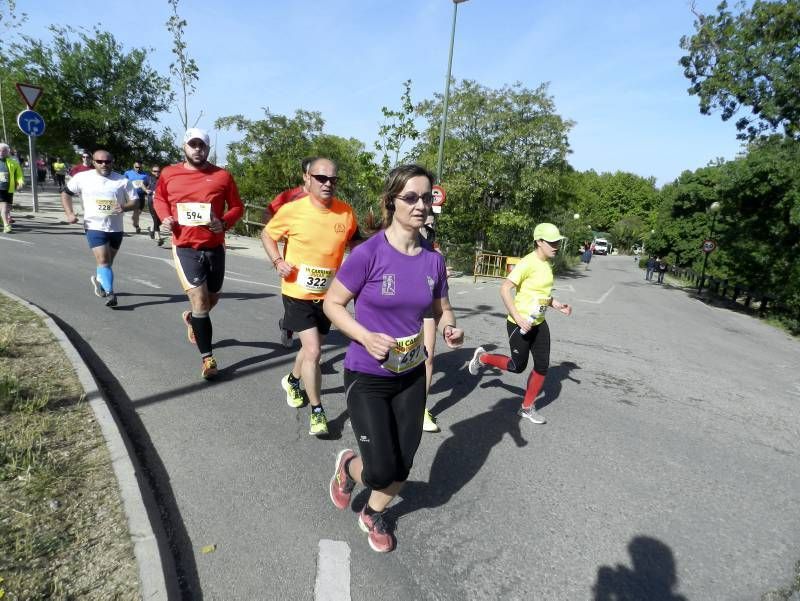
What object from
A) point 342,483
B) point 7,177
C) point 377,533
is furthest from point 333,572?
point 7,177

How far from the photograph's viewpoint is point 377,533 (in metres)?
2.59

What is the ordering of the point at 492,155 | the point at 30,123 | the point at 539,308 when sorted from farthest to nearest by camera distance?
the point at 492,155 → the point at 30,123 → the point at 539,308

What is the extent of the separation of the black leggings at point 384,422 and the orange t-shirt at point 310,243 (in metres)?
1.37

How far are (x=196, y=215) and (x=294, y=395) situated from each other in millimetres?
1904

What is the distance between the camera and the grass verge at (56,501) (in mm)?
2037

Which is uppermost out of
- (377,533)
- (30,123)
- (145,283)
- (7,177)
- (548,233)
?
(30,123)

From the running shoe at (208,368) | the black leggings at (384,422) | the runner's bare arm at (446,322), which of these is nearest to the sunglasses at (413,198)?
the runner's bare arm at (446,322)

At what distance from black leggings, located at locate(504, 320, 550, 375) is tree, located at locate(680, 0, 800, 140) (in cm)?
1876

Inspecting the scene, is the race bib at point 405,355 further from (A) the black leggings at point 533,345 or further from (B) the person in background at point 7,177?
(B) the person in background at point 7,177

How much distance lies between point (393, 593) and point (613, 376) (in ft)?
16.5

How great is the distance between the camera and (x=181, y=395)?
4.29 meters

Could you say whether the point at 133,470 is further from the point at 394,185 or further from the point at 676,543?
the point at 676,543

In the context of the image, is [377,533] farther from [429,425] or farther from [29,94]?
[29,94]

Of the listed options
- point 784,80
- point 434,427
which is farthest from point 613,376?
point 784,80
